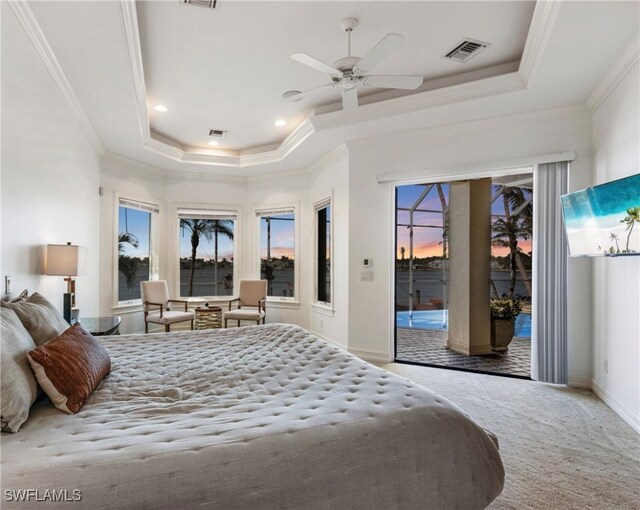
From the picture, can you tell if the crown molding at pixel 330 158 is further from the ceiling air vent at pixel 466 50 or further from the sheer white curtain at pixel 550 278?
the sheer white curtain at pixel 550 278

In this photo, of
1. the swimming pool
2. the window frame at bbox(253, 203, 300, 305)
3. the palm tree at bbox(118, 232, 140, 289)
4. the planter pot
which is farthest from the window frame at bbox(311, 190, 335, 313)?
the palm tree at bbox(118, 232, 140, 289)

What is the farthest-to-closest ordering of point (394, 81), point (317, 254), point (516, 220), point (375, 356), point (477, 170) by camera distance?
point (516, 220), point (317, 254), point (375, 356), point (477, 170), point (394, 81)

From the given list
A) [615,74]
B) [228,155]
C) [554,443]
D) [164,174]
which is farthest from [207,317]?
[615,74]

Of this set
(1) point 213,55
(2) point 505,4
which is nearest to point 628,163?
(2) point 505,4

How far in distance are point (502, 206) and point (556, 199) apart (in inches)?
142

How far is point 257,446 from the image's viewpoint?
4.13 ft

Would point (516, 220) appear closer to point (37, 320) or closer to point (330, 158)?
point (330, 158)

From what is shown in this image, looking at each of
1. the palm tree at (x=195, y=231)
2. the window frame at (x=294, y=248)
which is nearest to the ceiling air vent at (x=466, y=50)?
the window frame at (x=294, y=248)

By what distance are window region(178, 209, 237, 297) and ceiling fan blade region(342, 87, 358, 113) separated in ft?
12.7

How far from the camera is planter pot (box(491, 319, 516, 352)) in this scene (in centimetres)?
561

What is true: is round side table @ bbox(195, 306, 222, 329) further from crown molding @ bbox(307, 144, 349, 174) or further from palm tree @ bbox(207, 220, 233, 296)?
crown molding @ bbox(307, 144, 349, 174)

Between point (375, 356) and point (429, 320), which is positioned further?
point (429, 320)

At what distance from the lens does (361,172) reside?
4.87 meters

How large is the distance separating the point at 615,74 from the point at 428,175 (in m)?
1.85
